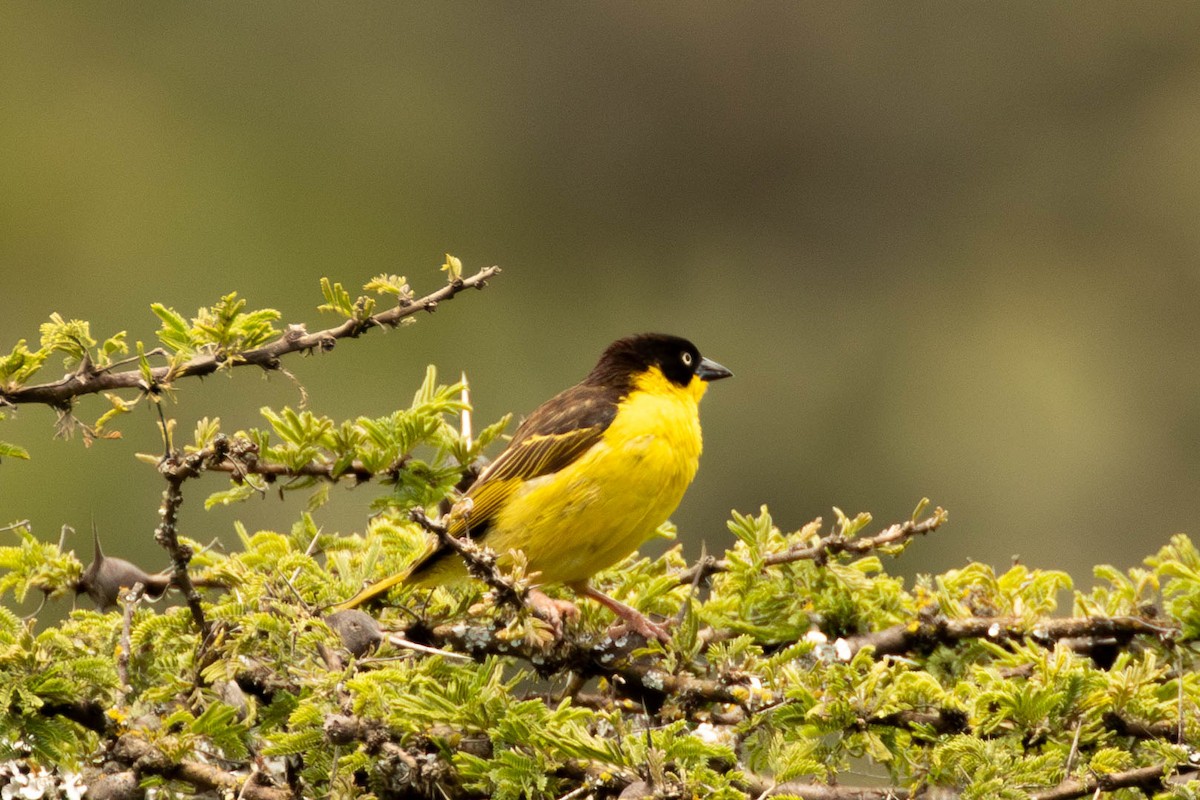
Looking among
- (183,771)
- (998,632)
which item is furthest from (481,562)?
(998,632)

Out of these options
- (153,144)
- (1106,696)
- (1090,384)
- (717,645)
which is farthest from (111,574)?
(153,144)

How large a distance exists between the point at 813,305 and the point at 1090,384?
3419 millimetres

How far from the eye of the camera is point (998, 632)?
3.00 metres

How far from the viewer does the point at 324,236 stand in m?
18.8

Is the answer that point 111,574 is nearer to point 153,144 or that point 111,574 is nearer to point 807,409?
point 807,409

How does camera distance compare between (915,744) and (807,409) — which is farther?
(807,409)

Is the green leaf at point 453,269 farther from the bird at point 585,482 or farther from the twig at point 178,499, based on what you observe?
the bird at point 585,482

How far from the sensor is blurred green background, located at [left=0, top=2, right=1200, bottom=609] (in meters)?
14.4

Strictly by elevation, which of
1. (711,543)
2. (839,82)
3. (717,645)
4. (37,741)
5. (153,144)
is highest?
(839,82)

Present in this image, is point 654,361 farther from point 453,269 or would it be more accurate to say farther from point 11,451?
point 11,451

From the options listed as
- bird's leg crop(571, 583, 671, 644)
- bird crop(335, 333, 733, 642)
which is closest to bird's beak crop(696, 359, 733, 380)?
bird crop(335, 333, 733, 642)

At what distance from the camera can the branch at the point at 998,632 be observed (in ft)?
9.84

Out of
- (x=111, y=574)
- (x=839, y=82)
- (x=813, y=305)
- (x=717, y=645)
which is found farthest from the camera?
(x=839, y=82)

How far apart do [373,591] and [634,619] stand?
52 centimetres
